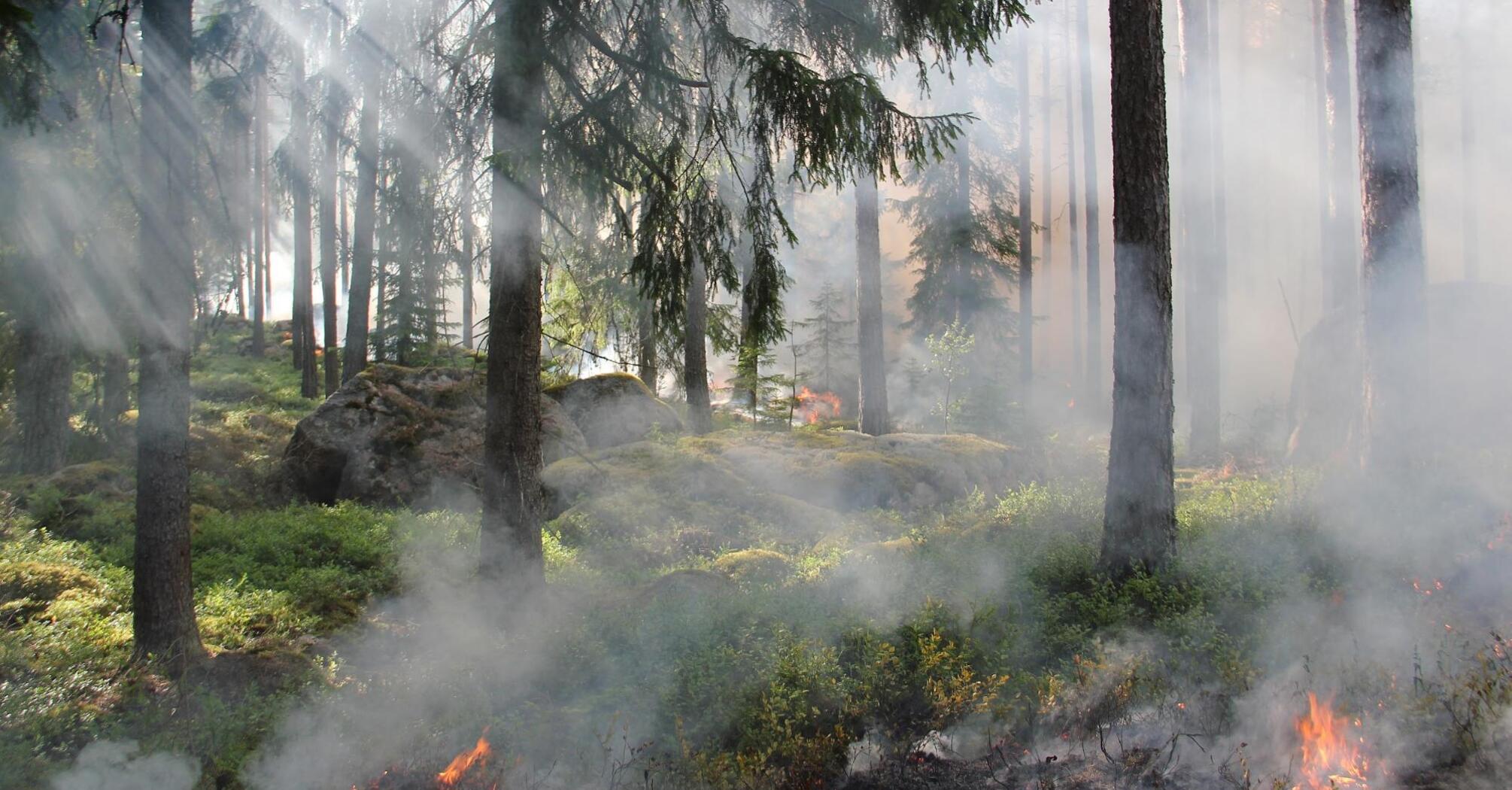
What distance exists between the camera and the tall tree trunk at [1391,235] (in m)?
8.61

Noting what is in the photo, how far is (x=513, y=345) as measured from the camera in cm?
714

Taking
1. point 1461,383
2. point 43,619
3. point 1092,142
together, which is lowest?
point 43,619

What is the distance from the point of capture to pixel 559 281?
35.4 ft

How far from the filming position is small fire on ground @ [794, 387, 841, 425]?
95.8 feet

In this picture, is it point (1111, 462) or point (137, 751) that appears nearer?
point (137, 751)

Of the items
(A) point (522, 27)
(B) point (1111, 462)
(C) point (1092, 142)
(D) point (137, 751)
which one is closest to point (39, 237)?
(A) point (522, 27)

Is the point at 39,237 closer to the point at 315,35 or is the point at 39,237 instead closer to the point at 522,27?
the point at 315,35

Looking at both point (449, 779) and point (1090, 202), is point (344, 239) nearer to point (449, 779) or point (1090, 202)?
point (449, 779)

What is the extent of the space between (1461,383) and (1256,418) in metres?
4.60

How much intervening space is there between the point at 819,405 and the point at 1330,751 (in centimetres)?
2560

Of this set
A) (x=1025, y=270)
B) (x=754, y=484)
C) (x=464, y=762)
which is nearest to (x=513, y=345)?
(x=464, y=762)

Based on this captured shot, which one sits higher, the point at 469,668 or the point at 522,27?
the point at 522,27

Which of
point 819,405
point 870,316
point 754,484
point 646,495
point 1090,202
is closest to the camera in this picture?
point 646,495

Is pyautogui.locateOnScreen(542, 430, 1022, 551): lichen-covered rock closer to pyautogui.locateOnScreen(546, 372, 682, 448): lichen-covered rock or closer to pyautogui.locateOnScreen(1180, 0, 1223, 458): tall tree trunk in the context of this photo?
pyautogui.locateOnScreen(546, 372, 682, 448): lichen-covered rock
